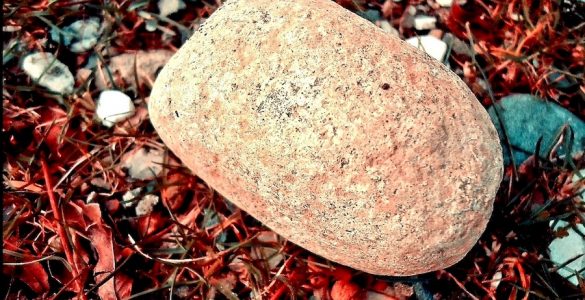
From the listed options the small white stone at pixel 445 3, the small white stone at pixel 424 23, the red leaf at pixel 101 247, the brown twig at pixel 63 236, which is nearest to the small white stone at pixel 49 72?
the brown twig at pixel 63 236

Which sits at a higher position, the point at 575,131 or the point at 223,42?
the point at 223,42

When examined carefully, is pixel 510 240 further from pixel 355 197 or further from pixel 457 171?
pixel 355 197

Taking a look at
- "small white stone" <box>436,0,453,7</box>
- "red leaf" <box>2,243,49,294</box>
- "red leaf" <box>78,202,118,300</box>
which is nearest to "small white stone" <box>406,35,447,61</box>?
"small white stone" <box>436,0,453,7</box>

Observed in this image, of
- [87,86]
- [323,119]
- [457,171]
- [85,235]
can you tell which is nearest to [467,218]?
[457,171]

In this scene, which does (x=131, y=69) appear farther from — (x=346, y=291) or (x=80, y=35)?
(x=346, y=291)

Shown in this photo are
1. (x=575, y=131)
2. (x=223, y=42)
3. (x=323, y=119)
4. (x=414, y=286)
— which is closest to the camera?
(x=323, y=119)

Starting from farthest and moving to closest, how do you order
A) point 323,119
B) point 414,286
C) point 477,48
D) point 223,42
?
point 477,48
point 414,286
point 223,42
point 323,119

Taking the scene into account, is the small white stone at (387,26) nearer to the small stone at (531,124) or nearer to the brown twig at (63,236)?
the small stone at (531,124)
